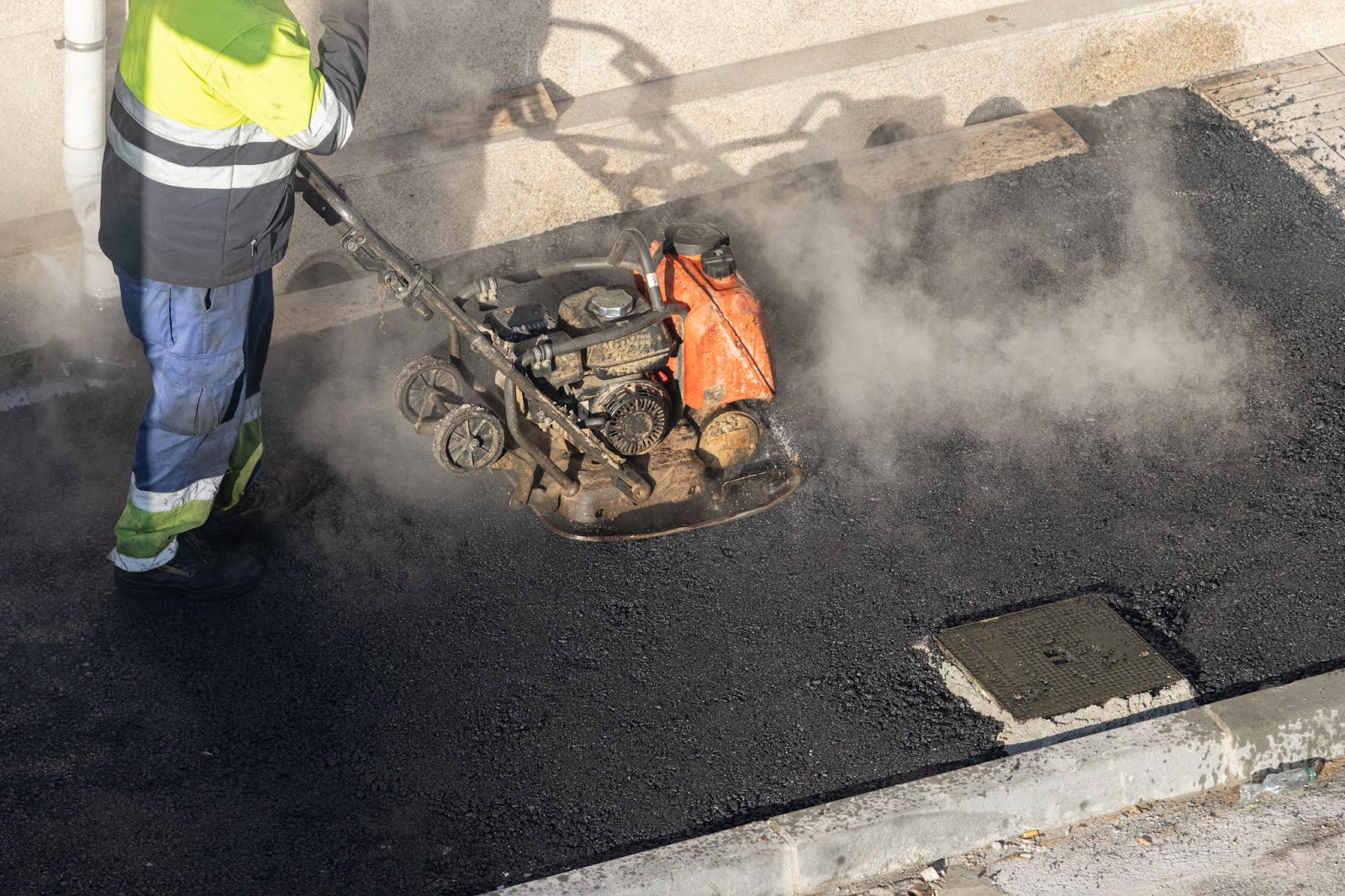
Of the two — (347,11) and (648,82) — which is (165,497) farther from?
(648,82)

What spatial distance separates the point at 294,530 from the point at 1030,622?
8.67 ft

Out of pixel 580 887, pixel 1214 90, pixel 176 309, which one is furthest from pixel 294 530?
pixel 1214 90

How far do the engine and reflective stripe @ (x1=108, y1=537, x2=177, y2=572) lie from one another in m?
1.32

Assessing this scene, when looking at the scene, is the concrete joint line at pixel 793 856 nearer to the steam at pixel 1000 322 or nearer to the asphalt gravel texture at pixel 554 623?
the asphalt gravel texture at pixel 554 623

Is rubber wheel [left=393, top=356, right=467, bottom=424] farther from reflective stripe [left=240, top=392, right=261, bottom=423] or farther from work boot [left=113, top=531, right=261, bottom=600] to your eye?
work boot [left=113, top=531, right=261, bottom=600]

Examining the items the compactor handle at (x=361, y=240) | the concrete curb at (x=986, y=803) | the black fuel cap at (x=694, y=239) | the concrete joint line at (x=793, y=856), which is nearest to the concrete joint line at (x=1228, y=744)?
the concrete curb at (x=986, y=803)

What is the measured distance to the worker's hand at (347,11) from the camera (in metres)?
4.15

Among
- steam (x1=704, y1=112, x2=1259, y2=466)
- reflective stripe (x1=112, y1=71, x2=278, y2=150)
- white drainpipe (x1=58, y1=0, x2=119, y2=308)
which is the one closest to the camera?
reflective stripe (x1=112, y1=71, x2=278, y2=150)

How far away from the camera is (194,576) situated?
4648mm

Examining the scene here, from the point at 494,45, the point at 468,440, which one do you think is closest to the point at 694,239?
the point at 468,440

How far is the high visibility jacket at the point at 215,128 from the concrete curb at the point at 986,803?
2.15 meters

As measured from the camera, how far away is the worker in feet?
12.6

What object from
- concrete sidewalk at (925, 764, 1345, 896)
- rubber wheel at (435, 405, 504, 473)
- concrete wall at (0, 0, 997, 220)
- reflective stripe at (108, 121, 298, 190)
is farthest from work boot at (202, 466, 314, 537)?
concrete sidewalk at (925, 764, 1345, 896)

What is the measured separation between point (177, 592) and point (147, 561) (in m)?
0.16
